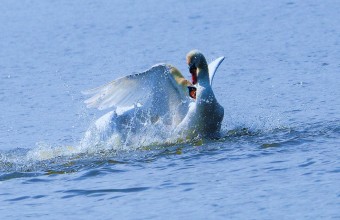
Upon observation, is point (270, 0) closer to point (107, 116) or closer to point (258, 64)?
point (258, 64)

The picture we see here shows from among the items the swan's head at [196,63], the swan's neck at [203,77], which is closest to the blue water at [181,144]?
the swan's neck at [203,77]

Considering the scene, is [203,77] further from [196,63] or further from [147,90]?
[147,90]

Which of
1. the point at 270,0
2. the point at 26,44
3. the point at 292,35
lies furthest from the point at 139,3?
the point at 292,35

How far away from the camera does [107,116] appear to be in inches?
580

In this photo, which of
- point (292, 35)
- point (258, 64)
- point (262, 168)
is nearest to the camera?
point (262, 168)

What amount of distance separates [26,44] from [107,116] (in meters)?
11.1

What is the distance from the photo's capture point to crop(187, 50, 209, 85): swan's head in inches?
558

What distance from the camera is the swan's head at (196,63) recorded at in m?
14.2

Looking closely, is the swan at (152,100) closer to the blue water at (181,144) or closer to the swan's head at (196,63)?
the swan's head at (196,63)

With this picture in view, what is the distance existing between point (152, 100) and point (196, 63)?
857mm

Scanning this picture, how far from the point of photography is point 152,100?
14688 millimetres

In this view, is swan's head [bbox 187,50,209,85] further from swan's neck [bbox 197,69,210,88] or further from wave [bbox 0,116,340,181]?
wave [bbox 0,116,340,181]

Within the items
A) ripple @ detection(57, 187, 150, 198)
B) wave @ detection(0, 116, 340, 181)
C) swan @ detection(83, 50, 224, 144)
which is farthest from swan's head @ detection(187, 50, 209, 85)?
ripple @ detection(57, 187, 150, 198)

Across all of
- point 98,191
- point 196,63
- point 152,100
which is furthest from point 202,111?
point 98,191
